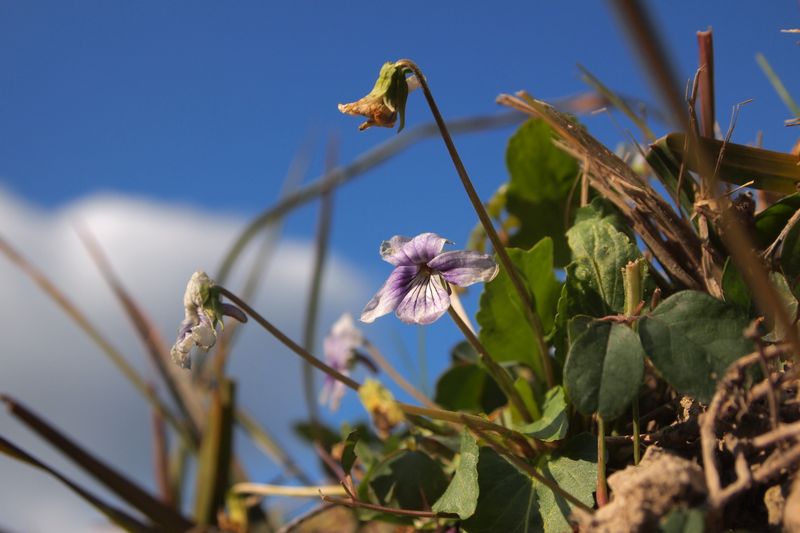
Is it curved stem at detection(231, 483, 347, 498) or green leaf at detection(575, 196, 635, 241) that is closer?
green leaf at detection(575, 196, 635, 241)

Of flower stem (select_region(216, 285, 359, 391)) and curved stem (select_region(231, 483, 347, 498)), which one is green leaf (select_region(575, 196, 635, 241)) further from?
curved stem (select_region(231, 483, 347, 498))

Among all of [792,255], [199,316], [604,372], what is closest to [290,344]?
[199,316]

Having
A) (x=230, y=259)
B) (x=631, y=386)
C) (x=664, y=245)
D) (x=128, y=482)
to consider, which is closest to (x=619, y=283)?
(x=664, y=245)

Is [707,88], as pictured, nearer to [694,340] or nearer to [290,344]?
[694,340]

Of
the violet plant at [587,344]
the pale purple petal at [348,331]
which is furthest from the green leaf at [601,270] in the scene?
the pale purple petal at [348,331]

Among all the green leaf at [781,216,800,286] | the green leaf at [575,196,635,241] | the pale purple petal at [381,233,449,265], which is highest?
the pale purple petal at [381,233,449,265]

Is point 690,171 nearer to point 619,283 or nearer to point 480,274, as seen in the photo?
point 619,283

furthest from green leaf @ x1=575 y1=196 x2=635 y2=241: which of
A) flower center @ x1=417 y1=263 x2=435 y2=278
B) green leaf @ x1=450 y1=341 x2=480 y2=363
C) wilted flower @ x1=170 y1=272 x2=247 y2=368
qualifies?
wilted flower @ x1=170 y1=272 x2=247 y2=368
